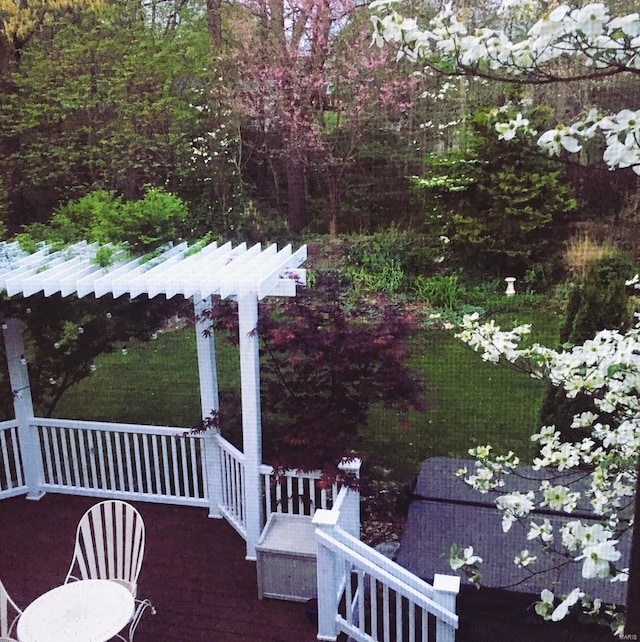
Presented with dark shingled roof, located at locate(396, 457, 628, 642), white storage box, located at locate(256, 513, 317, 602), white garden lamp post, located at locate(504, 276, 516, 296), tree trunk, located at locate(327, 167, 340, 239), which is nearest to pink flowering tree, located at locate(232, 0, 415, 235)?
tree trunk, located at locate(327, 167, 340, 239)

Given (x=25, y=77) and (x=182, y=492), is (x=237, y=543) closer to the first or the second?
(x=182, y=492)

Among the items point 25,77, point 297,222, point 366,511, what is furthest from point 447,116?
A: point 25,77

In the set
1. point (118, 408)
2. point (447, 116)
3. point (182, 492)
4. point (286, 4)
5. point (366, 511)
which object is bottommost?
point (182, 492)

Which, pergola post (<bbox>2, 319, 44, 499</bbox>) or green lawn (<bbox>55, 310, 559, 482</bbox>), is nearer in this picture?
green lawn (<bbox>55, 310, 559, 482</bbox>)

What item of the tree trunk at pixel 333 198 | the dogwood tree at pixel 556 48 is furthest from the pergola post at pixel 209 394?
the dogwood tree at pixel 556 48

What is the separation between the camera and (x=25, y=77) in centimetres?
361

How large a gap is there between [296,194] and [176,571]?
191 cm

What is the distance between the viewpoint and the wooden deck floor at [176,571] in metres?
2.80

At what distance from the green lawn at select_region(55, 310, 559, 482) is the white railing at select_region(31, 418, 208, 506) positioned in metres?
0.21

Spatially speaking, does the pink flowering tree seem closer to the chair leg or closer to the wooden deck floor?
the wooden deck floor

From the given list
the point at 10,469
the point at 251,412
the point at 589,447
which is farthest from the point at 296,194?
the point at 10,469

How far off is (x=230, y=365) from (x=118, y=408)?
76 cm

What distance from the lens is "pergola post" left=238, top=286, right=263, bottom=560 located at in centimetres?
292

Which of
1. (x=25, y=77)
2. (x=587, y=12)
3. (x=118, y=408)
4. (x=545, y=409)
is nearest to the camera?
(x=587, y=12)
